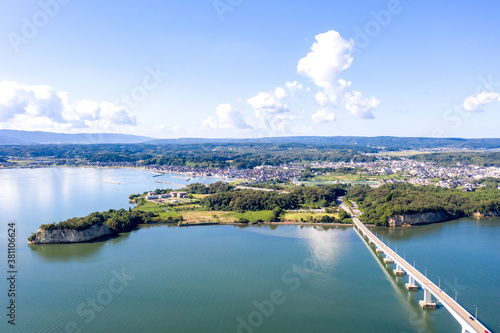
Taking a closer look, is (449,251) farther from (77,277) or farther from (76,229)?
(76,229)

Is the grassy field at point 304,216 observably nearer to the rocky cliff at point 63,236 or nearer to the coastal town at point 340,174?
the rocky cliff at point 63,236

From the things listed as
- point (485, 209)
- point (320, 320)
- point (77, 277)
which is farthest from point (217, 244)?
point (485, 209)

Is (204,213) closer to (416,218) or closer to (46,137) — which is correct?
(416,218)

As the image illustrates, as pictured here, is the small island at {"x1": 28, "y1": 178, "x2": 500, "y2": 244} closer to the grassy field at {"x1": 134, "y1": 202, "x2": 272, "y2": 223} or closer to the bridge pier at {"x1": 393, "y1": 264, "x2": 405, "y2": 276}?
the grassy field at {"x1": 134, "y1": 202, "x2": 272, "y2": 223}

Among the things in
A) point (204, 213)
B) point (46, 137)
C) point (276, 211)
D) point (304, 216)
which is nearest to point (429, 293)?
point (304, 216)

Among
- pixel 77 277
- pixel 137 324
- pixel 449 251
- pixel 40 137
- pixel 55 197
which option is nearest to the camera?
pixel 137 324
